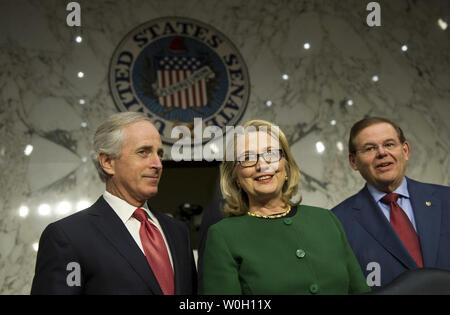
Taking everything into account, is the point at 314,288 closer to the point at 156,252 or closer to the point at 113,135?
the point at 156,252

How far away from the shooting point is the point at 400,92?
9.95 feet

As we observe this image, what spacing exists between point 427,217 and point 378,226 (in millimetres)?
218

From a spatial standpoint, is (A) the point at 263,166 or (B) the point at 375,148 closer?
(A) the point at 263,166

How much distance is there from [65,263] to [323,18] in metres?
2.15

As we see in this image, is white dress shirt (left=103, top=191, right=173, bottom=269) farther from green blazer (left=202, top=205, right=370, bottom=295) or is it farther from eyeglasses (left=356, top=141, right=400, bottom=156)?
eyeglasses (left=356, top=141, right=400, bottom=156)

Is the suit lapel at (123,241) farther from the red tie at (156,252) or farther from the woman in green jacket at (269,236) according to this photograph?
the woman in green jacket at (269,236)

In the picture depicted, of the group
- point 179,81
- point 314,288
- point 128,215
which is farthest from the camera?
point 179,81

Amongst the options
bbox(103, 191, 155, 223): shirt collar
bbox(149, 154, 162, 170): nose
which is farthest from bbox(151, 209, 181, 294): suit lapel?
bbox(149, 154, 162, 170): nose

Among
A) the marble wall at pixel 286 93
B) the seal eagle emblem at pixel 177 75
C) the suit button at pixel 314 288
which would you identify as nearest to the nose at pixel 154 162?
the suit button at pixel 314 288

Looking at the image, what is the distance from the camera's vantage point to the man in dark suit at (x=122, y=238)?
5.74 feet

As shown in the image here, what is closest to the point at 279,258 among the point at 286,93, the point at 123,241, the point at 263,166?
the point at 263,166

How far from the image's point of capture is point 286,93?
321cm
